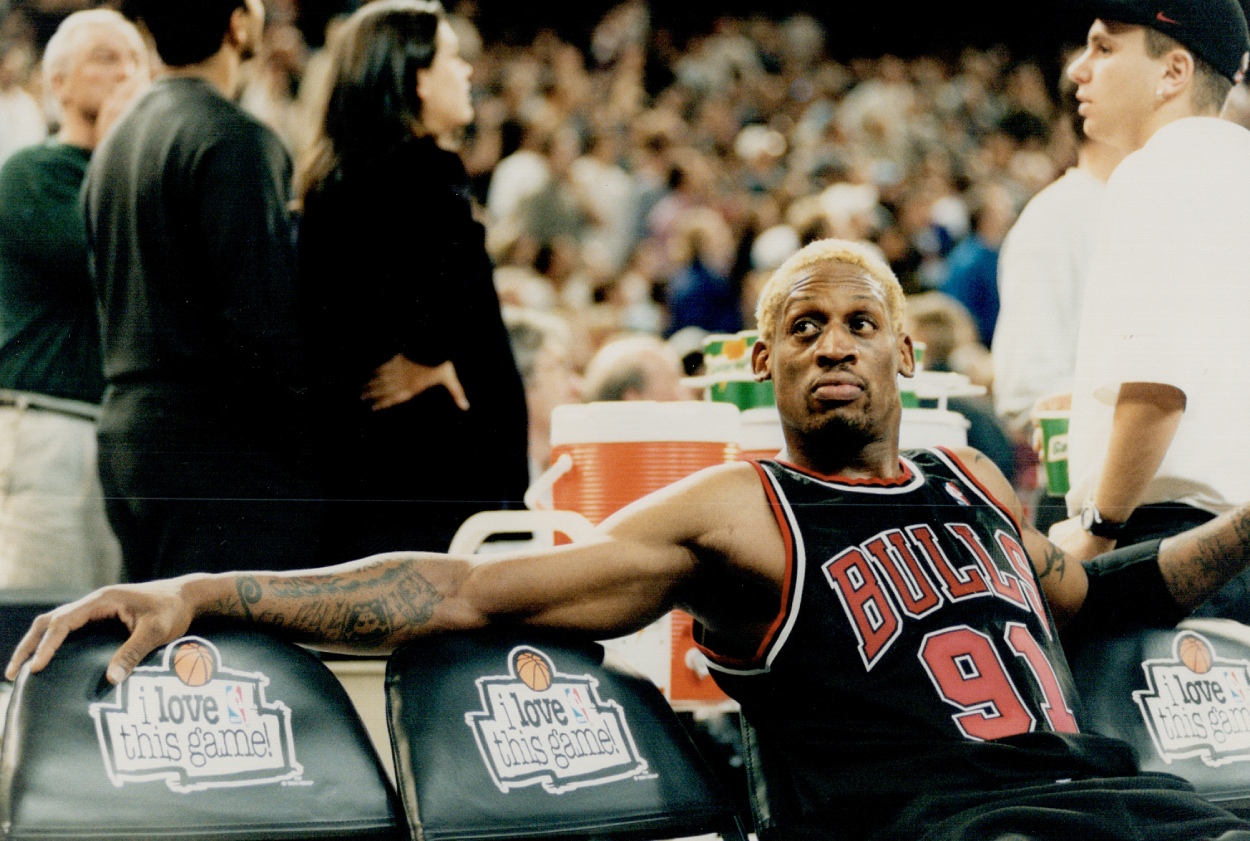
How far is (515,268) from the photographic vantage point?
3248 millimetres

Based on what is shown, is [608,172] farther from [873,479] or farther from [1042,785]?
[1042,785]

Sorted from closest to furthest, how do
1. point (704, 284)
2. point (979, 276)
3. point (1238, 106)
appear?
point (1238, 106) < point (704, 284) < point (979, 276)

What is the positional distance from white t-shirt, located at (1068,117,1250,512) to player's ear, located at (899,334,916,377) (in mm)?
332

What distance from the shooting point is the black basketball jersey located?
1.53 m

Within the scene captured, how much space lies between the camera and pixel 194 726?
54.4 inches

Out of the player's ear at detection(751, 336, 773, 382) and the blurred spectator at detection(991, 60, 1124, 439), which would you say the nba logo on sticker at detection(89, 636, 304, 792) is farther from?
the blurred spectator at detection(991, 60, 1124, 439)

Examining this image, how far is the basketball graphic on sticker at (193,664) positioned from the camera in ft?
4.61

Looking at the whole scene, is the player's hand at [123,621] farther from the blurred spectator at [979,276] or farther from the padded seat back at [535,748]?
the blurred spectator at [979,276]

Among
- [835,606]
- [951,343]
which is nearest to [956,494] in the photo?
[835,606]

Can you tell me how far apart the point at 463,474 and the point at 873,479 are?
2.28 ft

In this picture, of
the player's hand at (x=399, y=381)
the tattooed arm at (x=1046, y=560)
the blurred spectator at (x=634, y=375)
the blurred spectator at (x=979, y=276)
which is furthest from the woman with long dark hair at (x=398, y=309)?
the blurred spectator at (x=979, y=276)

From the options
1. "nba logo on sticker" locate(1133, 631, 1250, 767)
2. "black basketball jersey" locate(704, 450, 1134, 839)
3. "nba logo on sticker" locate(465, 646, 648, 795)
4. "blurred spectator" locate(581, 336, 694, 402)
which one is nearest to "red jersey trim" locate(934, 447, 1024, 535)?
"black basketball jersey" locate(704, 450, 1134, 839)

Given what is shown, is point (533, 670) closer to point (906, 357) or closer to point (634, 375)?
point (906, 357)

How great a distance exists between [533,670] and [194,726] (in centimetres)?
43
